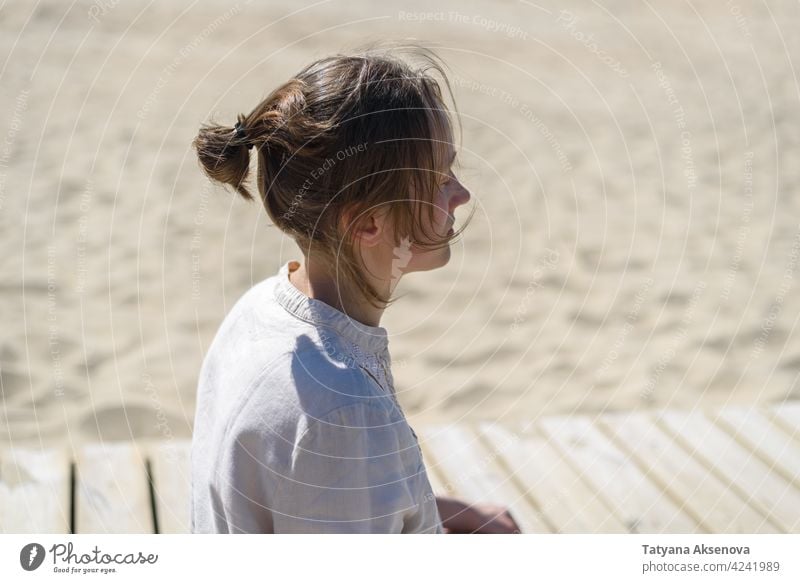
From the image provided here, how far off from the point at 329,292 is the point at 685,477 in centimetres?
87

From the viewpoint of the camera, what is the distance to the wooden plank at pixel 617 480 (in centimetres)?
143

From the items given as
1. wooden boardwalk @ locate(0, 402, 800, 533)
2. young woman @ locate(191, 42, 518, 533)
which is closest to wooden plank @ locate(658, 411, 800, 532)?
wooden boardwalk @ locate(0, 402, 800, 533)

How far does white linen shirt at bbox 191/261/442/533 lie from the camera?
2.52 feet

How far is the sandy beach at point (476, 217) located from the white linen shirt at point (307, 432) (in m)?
0.91

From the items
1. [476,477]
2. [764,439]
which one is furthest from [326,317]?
[764,439]

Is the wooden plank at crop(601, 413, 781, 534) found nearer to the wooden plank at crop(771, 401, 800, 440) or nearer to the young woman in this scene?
the wooden plank at crop(771, 401, 800, 440)

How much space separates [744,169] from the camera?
9.91ft

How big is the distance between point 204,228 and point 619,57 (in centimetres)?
196

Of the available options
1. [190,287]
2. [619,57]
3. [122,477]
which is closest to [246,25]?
[619,57]

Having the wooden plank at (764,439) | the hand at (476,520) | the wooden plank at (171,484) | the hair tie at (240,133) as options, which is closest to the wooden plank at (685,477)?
the wooden plank at (764,439)

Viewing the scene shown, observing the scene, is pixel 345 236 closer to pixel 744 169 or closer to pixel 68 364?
pixel 68 364

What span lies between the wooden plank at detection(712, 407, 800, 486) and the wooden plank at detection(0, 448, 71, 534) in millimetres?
1060

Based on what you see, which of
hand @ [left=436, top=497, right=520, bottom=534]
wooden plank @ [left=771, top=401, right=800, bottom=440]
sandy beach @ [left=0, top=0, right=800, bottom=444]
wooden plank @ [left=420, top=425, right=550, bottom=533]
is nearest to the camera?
hand @ [left=436, top=497, right=520, bottom=534]

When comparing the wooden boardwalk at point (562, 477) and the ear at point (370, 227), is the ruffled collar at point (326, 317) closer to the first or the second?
the ear at point (370, 227)
